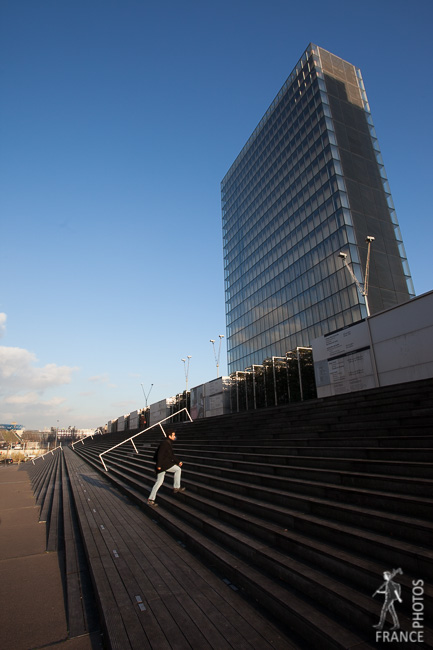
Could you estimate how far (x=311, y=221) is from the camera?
4553 centimetres

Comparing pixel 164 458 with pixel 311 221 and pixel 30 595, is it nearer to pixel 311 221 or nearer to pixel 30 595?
pixel 30 595

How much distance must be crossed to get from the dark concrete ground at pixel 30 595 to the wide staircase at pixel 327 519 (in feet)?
6.36

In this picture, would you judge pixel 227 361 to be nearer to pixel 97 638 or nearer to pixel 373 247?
pixel 373 247

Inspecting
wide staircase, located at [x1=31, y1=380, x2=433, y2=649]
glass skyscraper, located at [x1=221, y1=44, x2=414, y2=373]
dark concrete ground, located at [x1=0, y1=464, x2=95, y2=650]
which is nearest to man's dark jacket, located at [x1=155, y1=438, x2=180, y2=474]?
wide staircase, located at [x1=31, y1=380, x2=433, y2=649]

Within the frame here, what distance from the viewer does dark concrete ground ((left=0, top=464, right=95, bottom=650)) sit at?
11.1 ft

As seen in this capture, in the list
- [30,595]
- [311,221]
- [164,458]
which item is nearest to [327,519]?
[30,595]

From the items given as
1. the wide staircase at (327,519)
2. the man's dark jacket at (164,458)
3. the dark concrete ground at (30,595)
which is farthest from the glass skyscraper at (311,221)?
the dark concrete ground at (30,595)

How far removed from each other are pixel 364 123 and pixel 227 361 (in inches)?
1756

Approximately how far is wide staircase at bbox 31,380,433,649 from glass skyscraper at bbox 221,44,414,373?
30.9 meters

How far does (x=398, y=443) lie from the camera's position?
559 cm

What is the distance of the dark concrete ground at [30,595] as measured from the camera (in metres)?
3.37

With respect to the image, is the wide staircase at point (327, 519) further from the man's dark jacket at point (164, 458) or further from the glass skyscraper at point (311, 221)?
the glass skyscraper at point (311, 221)

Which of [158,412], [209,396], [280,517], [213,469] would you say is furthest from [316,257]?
[280,517]

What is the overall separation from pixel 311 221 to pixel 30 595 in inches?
1867
